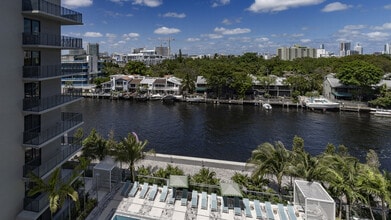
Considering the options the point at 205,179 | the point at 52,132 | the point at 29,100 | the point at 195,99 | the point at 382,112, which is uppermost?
the point at 29,100

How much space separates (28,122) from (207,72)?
74.7 metres

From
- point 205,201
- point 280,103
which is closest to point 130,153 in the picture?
point 205,201

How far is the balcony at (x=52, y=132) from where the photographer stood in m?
17.0

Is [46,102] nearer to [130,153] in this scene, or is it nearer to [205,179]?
[130,153]

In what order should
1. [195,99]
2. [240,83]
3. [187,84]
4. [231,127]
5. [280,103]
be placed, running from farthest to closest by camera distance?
[187,84], [195,99], [240,83], [280,103], [231,127]

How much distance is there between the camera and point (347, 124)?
61.0 metres

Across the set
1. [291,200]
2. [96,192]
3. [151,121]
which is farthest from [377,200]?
[151,121]

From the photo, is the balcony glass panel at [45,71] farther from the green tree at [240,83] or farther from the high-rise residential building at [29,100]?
the green tree at [240,83]

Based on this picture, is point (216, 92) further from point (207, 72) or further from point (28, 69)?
point (28, 69)

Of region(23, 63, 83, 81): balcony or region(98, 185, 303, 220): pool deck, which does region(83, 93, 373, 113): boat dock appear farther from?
region(23, 63, 83, 81): balcony

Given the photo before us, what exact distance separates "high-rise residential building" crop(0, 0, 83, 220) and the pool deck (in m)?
3.74

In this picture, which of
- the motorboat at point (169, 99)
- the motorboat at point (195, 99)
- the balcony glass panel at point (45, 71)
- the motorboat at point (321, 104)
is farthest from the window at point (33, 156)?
the motorboat at point (321, 104)

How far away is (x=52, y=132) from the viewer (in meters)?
18.9

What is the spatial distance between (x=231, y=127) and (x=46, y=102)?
4306 centimetres
